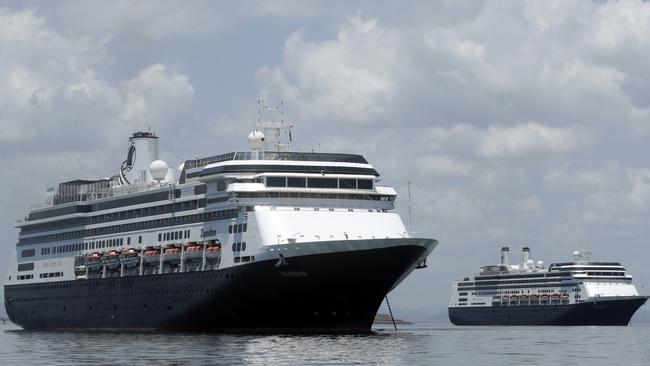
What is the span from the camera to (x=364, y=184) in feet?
284

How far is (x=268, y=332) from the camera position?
81438 millimetres

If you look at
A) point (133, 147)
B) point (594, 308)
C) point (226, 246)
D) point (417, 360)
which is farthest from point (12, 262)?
point (594, 308)

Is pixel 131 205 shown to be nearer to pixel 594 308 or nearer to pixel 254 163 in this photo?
pixel 254 163

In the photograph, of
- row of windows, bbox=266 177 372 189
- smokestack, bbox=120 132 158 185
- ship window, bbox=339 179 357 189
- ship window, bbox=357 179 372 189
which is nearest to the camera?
row of windows, bbox=266 177 372 189

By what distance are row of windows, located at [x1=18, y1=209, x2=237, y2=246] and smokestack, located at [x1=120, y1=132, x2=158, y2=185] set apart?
7.34m

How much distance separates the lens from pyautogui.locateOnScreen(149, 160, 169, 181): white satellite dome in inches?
3932

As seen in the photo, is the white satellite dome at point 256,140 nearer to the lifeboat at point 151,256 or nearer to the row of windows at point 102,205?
the row of windows at point 102,205

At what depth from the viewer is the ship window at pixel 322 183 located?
277 ft

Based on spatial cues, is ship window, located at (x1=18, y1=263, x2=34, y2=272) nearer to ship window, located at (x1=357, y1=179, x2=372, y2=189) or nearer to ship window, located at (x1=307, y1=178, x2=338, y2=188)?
ship window, located at (x1=307, y1=178, x2=338, y2=188)

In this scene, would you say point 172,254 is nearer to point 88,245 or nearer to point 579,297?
point 88,245

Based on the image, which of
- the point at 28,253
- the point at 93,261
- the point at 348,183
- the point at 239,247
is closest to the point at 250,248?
the point at 239,247

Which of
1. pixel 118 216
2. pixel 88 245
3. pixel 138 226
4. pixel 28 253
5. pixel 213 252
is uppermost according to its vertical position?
pixel 118 216

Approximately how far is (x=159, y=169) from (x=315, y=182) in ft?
65.9

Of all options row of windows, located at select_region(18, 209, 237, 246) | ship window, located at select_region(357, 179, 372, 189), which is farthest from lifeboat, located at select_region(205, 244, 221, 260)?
ship window, located at select_region(357, 179, 372, 189)
